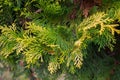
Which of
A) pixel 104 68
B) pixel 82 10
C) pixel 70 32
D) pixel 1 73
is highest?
pixel 82 10

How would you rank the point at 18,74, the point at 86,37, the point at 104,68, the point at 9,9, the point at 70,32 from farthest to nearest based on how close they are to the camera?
the point at 18,74 → the point at 9,9 → the point at 104,68 → the point at 70,32 → the point at 86,37

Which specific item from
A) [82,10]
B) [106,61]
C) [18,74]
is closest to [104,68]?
[106,61]

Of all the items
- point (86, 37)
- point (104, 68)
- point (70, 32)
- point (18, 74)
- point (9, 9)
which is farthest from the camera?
point (18, 74)

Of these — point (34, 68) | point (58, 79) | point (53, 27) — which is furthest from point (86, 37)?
point (34, 68)

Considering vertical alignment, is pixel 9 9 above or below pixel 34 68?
above

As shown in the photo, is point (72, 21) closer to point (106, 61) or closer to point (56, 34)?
point (56, 34)

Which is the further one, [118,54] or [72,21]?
[118,54]

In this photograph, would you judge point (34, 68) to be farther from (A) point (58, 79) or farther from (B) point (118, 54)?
(B) point (118, 54)
